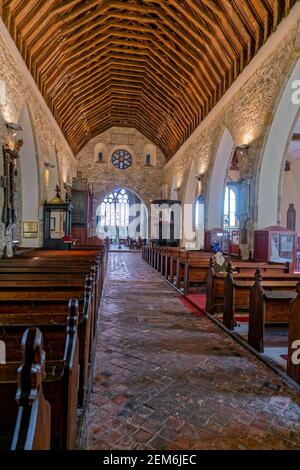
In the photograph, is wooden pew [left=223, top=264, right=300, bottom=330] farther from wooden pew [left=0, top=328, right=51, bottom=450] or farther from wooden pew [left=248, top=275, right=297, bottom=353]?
wooden pew [left=0, top=328, right=51, bottom=450]

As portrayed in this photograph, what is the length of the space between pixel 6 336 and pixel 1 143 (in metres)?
5.18

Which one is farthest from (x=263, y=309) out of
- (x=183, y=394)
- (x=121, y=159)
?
(x=121, y=159)

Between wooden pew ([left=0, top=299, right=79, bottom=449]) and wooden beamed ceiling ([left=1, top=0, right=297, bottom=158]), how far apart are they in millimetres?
6730

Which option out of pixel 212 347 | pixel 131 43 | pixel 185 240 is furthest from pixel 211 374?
pixel 185 240

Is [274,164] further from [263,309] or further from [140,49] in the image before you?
[140,49]

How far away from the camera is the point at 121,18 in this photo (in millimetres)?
8664

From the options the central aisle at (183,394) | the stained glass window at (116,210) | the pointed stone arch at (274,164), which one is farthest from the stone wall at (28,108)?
the stained glass window at (116,210)

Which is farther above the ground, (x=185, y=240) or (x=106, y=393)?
(x=185, y=240)

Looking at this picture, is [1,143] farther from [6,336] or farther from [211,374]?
[211,374]

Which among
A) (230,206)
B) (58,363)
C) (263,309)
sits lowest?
(263,309)

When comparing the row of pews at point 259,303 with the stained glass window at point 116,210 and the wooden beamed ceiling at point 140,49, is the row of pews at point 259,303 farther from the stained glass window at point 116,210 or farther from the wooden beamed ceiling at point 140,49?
the stained glass window at point 116,210

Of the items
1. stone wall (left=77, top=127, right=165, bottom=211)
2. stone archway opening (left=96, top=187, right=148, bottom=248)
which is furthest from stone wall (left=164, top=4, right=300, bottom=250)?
stone archway opening (left=96, top=187, right=148, bottom=248)

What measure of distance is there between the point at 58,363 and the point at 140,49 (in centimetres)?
1146

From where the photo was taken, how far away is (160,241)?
1612 cm
